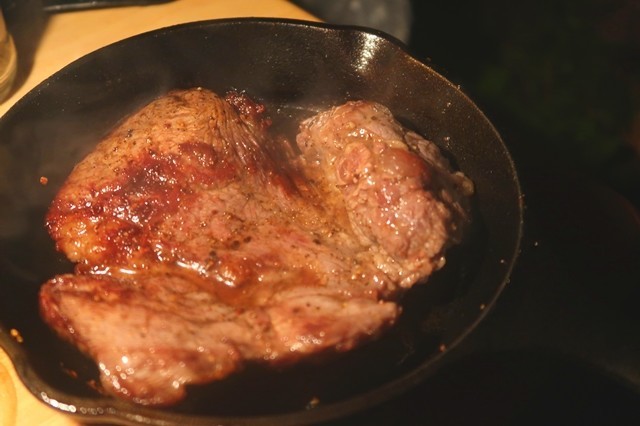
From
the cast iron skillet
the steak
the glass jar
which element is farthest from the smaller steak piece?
Answer: the glass jar

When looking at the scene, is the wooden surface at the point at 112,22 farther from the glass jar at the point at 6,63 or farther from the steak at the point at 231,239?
the steak at the point at 231,239

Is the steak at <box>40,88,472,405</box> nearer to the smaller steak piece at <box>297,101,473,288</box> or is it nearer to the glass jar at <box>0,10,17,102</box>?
the smaller steak piece at <box>297,101,473,288</box>

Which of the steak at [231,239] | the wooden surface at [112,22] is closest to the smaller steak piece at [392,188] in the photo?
the steak at [231,239]

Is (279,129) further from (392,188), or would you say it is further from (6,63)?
(6,63)

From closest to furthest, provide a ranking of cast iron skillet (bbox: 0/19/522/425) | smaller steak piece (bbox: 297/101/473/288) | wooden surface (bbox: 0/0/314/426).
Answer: cast iron skillet (bbox: 0/19/522/425), smaller steak piece (bbox: 297/101/473/288), wooden surface (bbox: 0/0/314/426)

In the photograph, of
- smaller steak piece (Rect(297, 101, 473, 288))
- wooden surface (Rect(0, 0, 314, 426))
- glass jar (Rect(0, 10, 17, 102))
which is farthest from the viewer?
wooden surface (Rect(0, 0, 314, 426))

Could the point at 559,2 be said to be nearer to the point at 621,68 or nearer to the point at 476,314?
the point at 621,68
